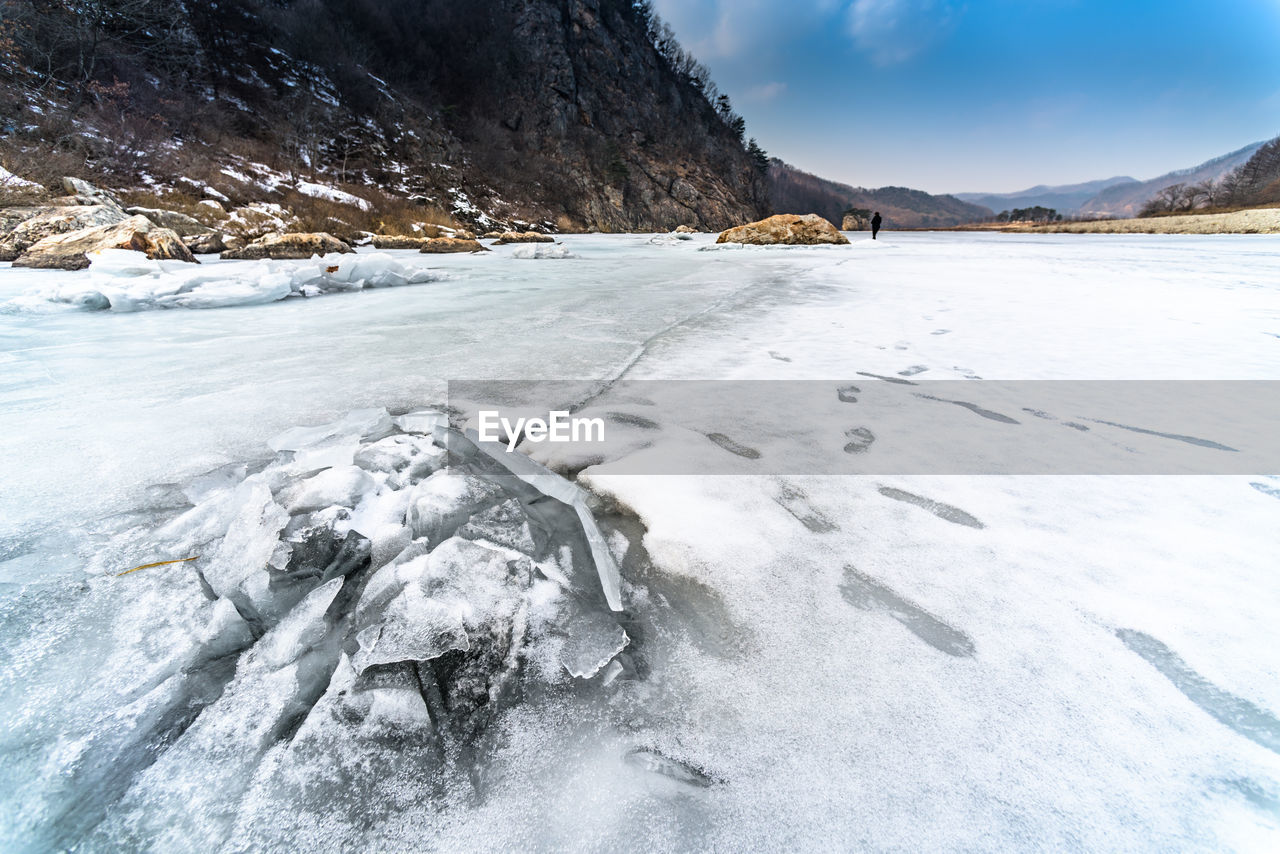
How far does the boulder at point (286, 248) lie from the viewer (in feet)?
27.6

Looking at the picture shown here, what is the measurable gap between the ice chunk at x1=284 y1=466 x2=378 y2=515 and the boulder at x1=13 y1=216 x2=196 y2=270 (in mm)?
7910

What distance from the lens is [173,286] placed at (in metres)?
4.70

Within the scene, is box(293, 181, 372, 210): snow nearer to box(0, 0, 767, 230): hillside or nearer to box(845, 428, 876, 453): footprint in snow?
box(0, 0, 767, 230): hillside

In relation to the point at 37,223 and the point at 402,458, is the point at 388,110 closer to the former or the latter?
the point at 37,223

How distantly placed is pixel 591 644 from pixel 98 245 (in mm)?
9443

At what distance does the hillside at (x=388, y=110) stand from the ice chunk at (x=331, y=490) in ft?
50.0

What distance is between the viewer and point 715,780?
701mm

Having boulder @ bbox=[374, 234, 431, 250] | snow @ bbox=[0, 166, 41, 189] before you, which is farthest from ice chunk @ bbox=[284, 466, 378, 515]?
boulder @ bbox=[374, 234, 431, 250]

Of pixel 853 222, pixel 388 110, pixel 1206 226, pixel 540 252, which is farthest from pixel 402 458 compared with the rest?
pixel 853 222

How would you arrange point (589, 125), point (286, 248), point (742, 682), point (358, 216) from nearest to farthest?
1. point (742, 682)
2. point (286, 248)
3. point (358, 216)
4. point (589, 125)

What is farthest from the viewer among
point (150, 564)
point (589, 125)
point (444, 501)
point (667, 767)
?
point (589, 125)

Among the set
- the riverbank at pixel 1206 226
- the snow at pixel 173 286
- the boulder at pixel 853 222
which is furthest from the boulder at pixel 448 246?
the boulder at pixel 853 222

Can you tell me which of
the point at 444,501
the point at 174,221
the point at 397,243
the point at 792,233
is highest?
the point at 174,221

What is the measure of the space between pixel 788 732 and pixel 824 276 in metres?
7.40
